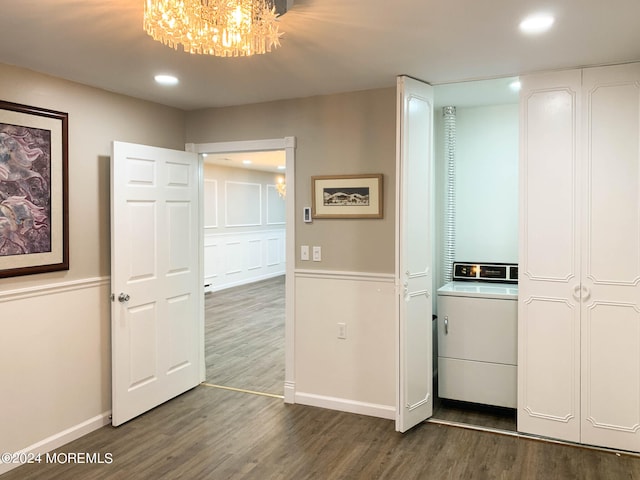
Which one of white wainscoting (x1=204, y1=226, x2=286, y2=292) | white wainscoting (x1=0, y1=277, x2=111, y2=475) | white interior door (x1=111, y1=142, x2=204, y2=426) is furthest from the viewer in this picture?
white wainscoting (x1=204, y1=226, x2=286, y2=292)

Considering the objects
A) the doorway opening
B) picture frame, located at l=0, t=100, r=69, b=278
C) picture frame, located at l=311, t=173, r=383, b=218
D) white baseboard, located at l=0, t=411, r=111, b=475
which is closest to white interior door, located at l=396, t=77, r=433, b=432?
picture frame, located at l=311, t=173, r=383, b=218

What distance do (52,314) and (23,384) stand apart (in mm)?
453

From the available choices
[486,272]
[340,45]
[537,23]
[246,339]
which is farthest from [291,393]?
[537,23]

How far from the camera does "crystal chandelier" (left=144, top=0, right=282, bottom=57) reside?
1851mm

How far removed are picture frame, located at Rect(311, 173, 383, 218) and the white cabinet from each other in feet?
3.35

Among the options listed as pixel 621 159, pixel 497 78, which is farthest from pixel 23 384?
pixel 621 159

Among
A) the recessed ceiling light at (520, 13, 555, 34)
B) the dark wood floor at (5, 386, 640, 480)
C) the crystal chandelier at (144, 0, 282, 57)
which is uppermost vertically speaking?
the recessed ceiling light at (520, 13, 555, 34)

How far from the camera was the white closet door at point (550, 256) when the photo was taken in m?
3.21

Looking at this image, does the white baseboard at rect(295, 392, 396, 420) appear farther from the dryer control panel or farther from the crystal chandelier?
the crystal chandelier

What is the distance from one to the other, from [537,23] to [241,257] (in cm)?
869

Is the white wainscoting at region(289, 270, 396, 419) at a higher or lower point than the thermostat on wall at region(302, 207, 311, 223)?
lower

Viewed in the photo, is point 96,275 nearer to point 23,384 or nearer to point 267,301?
point 23,384

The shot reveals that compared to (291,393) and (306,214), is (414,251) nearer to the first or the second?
(306,214)

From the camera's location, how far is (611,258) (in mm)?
3121
